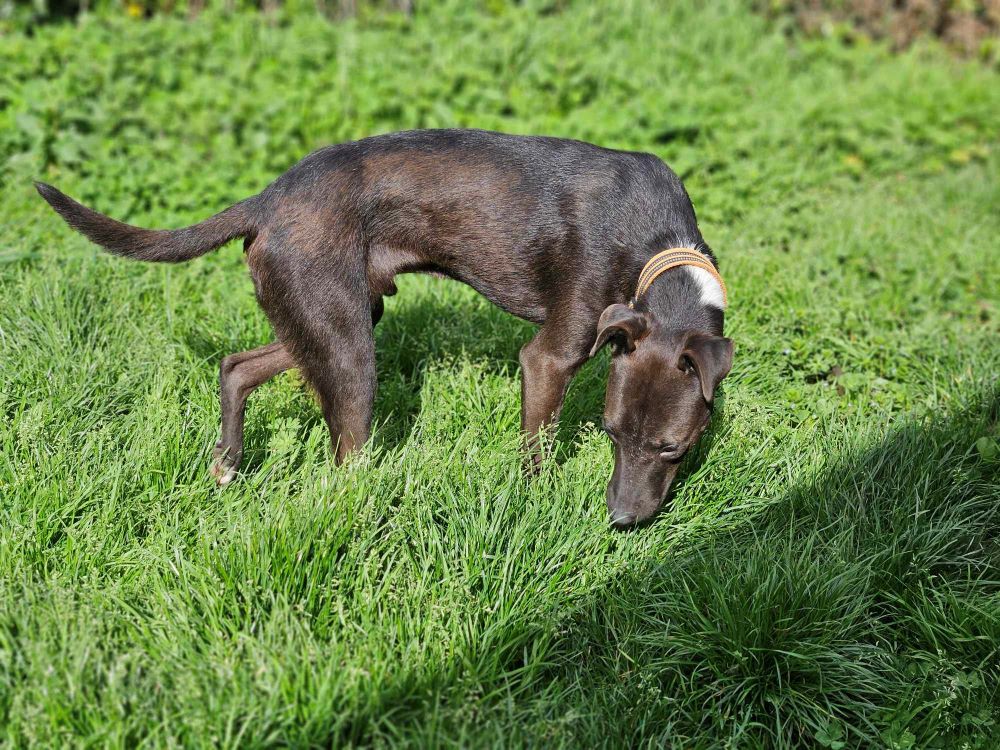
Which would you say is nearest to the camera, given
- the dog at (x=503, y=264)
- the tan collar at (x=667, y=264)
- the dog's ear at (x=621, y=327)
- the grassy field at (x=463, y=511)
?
the grassy field at (x=463, y=511)

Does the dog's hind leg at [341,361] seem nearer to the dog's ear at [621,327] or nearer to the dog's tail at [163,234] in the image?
the dog's tail at [163,234]

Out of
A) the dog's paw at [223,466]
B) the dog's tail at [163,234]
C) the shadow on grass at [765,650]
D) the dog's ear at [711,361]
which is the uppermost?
the dog's tail at [163,234]

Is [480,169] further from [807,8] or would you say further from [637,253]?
[807,8]

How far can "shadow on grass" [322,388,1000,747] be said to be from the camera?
285 centimetres

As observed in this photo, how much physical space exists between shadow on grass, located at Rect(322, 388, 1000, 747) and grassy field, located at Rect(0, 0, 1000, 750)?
0.01m

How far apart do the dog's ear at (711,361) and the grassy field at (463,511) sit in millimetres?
629

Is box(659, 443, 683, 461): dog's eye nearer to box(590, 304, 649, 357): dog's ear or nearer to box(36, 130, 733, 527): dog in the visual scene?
box(36, 130, 733, 527): dog

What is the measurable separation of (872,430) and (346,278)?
234cm

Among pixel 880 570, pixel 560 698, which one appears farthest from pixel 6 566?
pixel 880 570

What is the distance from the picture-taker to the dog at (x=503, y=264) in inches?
140

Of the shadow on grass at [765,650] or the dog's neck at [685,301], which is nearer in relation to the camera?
the shadow on grass at [765,650]

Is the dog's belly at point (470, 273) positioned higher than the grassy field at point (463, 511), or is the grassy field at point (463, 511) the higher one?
the dog's belly at point (470, 273)

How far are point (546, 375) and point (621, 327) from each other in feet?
1.57

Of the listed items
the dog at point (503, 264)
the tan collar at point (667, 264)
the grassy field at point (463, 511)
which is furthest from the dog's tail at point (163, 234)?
the tan collar at point (667, 264)
